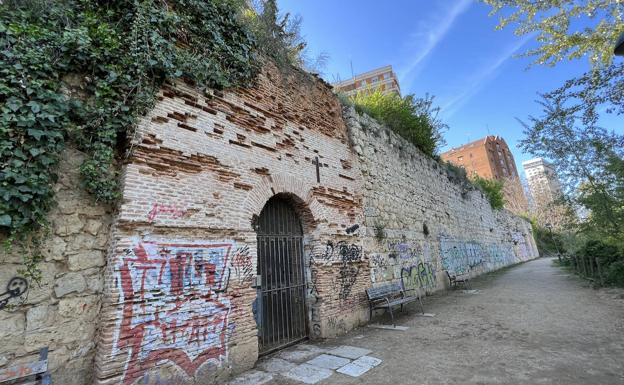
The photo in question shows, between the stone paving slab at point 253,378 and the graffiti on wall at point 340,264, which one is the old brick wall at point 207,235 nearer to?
the graffiti on wall at point 340,264

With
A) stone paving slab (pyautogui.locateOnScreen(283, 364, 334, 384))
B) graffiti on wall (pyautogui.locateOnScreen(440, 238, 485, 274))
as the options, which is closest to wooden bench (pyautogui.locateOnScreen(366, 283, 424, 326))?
stone paving slab (pyautogui.locateOnScreen(283, 364, 334, 384))

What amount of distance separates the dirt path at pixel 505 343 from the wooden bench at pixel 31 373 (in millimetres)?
2245

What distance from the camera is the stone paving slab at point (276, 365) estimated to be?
3.93m

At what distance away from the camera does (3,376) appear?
2488 mm

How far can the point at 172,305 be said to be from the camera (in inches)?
136

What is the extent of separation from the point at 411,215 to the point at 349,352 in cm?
541

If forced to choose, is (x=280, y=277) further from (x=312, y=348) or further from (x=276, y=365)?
(x=276, y=365)

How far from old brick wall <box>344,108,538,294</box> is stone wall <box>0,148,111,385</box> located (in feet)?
16.5

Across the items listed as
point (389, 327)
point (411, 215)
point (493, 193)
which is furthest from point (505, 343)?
point (493, 193)

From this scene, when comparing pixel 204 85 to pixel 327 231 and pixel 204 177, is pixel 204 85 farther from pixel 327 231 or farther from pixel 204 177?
pixel 327 231

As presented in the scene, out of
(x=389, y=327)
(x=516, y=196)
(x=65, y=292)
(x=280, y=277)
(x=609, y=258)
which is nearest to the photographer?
(x=65, y=292)

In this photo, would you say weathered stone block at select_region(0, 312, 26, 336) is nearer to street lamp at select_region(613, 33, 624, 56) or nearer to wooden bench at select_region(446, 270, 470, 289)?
street lamp at select_region(613, 33, 624, 56)

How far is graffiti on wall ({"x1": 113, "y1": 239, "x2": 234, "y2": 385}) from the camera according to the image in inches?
123

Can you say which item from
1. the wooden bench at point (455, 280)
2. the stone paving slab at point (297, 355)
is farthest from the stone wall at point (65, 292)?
the wooden bench at point (455, 280)
